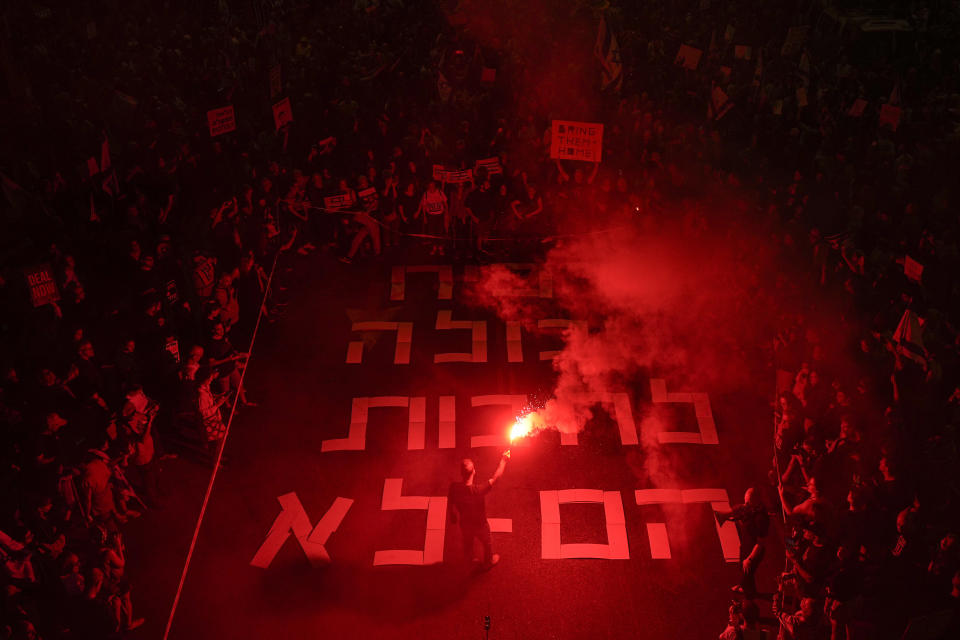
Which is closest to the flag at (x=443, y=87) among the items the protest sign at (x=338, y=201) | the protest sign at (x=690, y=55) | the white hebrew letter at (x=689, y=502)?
the protest sign at (x=338, y=201)

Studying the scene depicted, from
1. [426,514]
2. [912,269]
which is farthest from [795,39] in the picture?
[426,514]

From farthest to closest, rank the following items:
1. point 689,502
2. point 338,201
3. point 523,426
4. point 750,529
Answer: point 338,201 < point 523,426 < point 689,502 < point 750,529

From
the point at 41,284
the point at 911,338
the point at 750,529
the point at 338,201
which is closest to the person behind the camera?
the point at 750,529

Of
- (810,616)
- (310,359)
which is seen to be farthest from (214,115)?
(810,616)

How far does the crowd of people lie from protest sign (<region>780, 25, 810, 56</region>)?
0.07 m

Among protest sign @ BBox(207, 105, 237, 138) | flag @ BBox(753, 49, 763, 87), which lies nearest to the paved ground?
protest sign @ BBox(207, 105, 237, 138)

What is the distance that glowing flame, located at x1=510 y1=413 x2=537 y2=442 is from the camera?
988 cm

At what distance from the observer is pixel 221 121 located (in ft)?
42.1

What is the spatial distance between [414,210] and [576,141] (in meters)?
3.44

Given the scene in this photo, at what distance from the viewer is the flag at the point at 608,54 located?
579 inches

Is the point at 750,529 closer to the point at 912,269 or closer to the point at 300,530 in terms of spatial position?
the point at 912,269

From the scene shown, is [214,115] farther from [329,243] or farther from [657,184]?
[657,184]

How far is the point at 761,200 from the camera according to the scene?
12.6 meters

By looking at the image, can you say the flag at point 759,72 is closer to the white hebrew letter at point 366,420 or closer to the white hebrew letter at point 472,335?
the white hebrew letter at point 472,335
